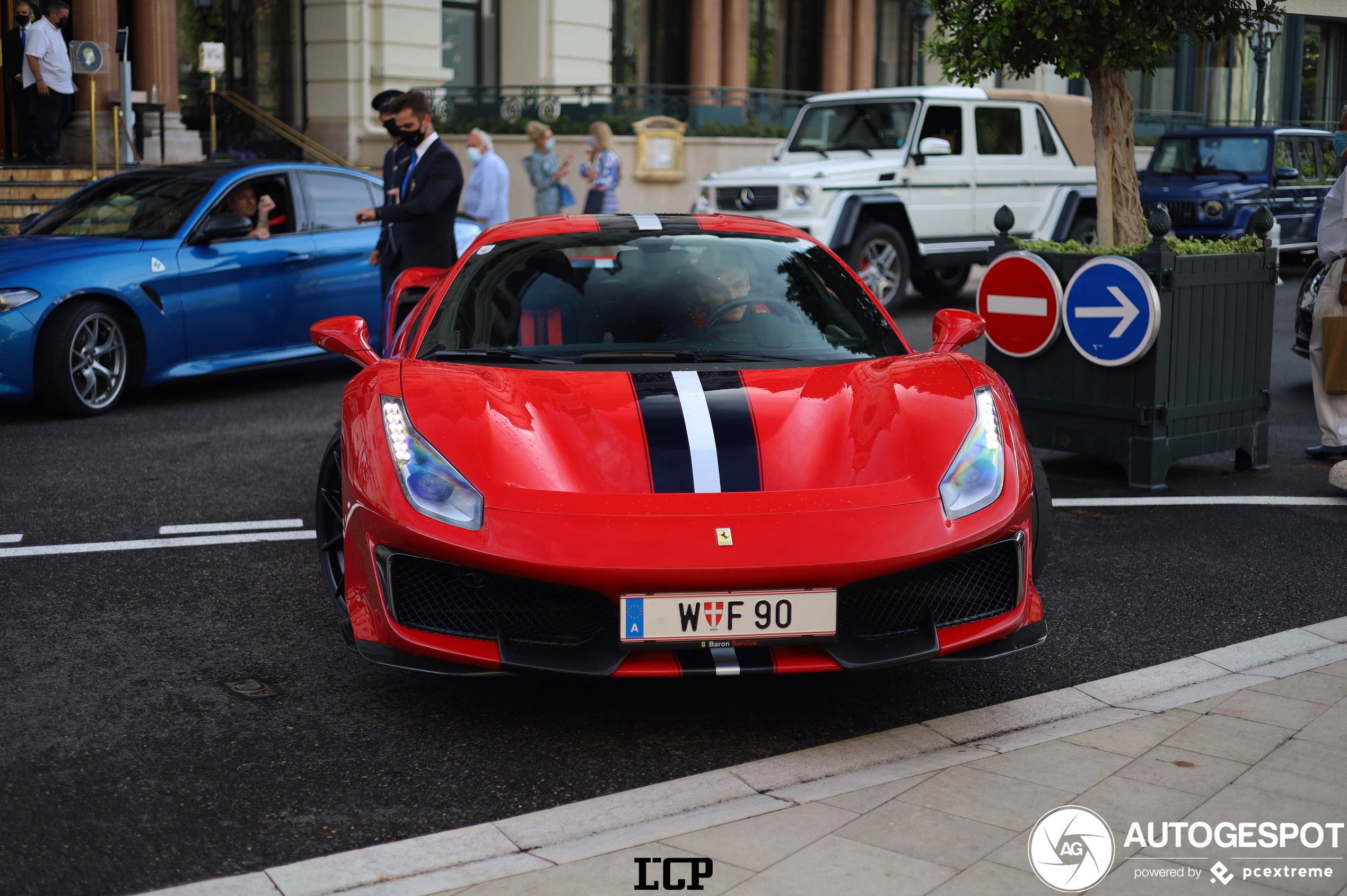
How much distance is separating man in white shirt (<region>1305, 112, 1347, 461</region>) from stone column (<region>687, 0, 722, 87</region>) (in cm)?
2111

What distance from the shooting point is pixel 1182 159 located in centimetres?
1920

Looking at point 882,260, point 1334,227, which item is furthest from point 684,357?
point 882,260

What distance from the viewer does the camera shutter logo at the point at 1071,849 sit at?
→ 2.91 metres

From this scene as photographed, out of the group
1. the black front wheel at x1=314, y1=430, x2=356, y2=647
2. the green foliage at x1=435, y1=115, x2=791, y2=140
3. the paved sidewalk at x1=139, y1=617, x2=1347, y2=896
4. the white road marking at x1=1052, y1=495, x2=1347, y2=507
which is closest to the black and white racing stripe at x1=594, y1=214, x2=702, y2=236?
the black front wheel at x1=314, y1=430, x2=356, y2=647

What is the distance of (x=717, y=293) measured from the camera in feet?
16.1

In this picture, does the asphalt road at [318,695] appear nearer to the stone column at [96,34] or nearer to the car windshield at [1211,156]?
the stone column at [96,34]

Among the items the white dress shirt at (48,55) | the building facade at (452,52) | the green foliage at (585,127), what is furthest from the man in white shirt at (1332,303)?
the green foliage at (585,127)

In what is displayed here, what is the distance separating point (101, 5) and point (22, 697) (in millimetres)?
15937

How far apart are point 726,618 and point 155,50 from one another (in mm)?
18187

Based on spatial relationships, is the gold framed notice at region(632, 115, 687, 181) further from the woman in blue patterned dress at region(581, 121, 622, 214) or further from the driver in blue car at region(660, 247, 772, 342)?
the driver in blue car at region(660, 247, 772, 342)

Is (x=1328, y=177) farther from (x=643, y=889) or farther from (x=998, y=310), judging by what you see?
(x=643, y=889)

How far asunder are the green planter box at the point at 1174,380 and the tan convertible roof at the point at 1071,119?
873 cm

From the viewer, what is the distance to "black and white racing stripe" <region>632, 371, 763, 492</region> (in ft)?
12.4

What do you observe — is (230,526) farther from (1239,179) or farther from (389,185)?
(1239,179)
